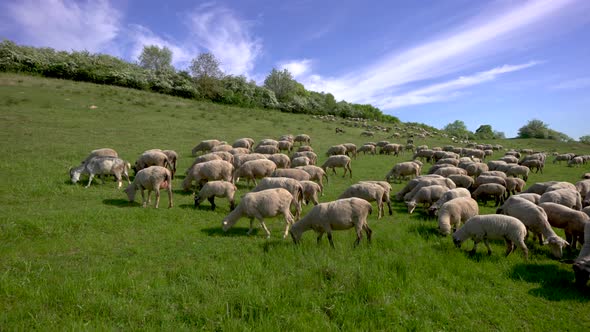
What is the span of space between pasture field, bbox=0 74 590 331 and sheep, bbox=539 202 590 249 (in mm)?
1143

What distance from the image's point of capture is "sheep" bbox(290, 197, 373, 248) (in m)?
9.03

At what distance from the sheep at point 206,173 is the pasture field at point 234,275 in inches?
49.8

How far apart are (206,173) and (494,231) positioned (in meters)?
12.4

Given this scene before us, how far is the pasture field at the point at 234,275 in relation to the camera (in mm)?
5500

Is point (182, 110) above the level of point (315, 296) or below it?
above

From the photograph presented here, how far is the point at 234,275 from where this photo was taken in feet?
22.7

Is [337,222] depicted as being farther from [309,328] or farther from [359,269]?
[309,328]

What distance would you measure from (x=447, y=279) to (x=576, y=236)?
648 centimetres

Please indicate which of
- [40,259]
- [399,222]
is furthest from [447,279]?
[40,259]

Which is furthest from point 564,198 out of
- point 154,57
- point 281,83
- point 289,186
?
point 154,57

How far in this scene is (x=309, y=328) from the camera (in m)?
5.10

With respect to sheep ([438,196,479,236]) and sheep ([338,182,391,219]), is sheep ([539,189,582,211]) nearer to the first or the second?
sheep ([438,196,479,236])

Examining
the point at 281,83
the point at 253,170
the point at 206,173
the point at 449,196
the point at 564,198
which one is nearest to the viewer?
the point at 564,198

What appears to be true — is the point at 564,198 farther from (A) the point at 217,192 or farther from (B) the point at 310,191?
(A) the point at 217,192
